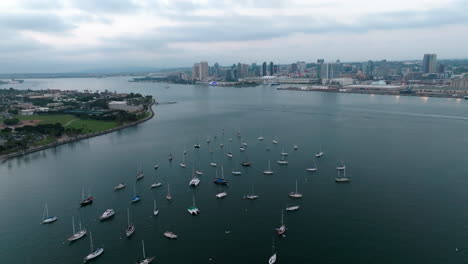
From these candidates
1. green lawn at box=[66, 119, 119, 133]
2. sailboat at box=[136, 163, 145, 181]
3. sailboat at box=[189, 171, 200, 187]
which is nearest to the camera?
sailboat at box=[189, 171, 200, 187]

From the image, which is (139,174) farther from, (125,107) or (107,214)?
(125,107)

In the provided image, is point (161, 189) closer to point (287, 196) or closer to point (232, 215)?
point (232, 215)

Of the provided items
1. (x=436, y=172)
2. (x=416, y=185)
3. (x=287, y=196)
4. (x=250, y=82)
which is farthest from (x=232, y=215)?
(x=250, y=82)

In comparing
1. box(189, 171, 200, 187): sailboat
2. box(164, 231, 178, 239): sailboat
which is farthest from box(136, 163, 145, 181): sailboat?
box(164, 231, 178, 239): sailboat

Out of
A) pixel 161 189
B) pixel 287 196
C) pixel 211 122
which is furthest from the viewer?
pixel 211 122

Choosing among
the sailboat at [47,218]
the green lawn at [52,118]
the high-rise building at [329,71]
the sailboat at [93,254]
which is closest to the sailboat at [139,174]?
the sailboat at [47,218]

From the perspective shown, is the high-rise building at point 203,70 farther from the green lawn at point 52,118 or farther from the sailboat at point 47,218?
the sailboat at point 47,218

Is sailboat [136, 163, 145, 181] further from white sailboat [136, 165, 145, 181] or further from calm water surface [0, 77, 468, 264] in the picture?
calm water surface [0, 77, 468, 264]
